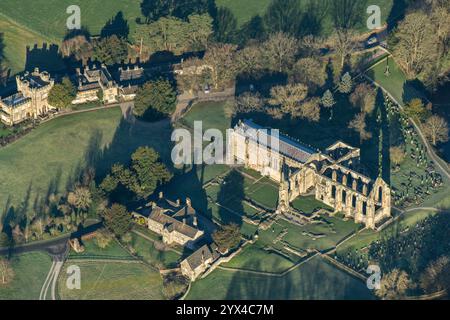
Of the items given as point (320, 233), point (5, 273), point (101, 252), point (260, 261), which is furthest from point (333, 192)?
point (5, 273)

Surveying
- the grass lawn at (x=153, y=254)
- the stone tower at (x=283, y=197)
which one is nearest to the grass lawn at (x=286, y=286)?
the grass lawn at (x=153, y=254)

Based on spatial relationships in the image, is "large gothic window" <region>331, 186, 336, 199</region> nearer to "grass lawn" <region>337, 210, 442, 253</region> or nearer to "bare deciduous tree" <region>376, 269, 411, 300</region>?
"grass lawn" <region>337, 210, 442, 253</region>

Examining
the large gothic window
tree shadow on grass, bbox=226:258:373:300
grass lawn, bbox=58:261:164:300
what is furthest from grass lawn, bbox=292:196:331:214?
grass lawn, bbox=58:261:164:300

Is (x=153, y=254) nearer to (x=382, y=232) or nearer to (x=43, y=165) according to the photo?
(x=43, y=165)

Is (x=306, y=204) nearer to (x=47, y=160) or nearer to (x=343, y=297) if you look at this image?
(x=343, y=297)

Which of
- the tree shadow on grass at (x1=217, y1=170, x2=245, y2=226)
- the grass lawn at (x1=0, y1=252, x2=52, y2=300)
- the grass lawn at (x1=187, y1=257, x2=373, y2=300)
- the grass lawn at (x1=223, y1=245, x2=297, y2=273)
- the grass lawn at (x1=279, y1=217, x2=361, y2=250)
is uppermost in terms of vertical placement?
the tree shadow on grass at (x1=217, y1=170, x2=245, y2=226)

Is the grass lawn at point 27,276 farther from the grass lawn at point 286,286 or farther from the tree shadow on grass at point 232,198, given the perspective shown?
the tree shadow on grass at point 232,198
